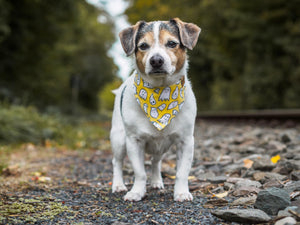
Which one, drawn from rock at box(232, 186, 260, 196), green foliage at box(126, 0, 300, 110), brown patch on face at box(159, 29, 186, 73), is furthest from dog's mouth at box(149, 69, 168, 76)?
green foliage at box(126, 0, 300, 110)

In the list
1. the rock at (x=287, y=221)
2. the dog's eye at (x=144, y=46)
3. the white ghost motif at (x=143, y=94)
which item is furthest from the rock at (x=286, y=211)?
the dog's eye at (x=144, y=46)

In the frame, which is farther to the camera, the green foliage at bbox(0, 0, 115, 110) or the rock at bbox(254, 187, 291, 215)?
the green foliage at bbox(0, 0, 115, 110)

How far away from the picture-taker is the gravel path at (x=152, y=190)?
111 inches

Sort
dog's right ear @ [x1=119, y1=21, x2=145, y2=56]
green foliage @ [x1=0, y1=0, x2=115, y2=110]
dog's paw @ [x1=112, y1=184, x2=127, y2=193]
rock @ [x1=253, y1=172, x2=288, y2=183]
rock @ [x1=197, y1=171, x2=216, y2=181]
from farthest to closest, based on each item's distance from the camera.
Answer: green foliage @ [x1=0, y1=0, x2=115, y2=110] → rock @ [x1=197, y1=171, x2=216, y2=181] → dog's paw @ [x1=112, y1=184, x2=127, y2=193] → rock @ [x1=253, y1=172, x2=288, y2=183] → dog's right ear @ [x1=119, y1=21, x2=145, y2=56]

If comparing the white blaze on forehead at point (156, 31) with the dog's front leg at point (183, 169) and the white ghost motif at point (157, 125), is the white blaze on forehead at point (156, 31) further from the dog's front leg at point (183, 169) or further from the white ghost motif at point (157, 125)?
the dog's front leg at point (183, 169)

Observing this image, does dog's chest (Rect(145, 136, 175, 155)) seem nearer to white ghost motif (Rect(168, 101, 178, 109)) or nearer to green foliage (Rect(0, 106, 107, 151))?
white ghost motif (Rect(168, 101, 178, 109))

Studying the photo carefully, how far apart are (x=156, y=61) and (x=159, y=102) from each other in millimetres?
536

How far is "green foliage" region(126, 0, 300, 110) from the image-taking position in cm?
1736

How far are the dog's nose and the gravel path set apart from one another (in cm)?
130

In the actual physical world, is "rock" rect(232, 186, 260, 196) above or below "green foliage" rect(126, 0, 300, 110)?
below

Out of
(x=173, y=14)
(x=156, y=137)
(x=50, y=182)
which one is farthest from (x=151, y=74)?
(x=173, y=14)

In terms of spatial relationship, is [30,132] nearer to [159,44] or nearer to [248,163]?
[248,163]

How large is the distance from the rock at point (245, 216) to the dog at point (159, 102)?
0.74 metres

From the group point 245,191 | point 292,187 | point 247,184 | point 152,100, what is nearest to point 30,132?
point 152,100
